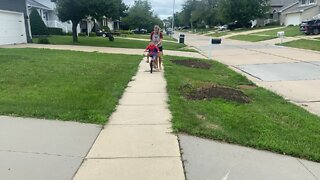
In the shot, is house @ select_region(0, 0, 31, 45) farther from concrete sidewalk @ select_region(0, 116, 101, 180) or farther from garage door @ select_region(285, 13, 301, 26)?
garage door @ select_region(285, 13, 301, 26)

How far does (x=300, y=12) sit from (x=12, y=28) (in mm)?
47327

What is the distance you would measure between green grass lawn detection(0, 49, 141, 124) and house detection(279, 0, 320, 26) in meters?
48.6

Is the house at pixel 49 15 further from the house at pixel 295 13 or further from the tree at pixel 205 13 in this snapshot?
→ the tree at pixel 205 13

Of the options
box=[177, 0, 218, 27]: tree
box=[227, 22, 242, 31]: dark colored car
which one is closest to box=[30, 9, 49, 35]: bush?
box=[227, 22, 242, 31]: dark colored car

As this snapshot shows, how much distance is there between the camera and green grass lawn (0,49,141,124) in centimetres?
635

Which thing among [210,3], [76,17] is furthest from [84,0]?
[210,3]

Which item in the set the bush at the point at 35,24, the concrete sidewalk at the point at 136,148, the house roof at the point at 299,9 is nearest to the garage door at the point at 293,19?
the house roof at the point at 299,9

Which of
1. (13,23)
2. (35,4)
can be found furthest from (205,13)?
(13,23)

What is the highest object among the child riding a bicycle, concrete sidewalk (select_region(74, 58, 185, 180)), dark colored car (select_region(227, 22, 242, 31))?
dark colored car (select_region(227, 22, 242, 31))

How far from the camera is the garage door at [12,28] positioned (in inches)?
945

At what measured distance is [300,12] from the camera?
187ft

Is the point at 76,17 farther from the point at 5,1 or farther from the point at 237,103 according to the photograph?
the point at 237,103

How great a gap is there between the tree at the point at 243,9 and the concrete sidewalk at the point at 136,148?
62458 mm

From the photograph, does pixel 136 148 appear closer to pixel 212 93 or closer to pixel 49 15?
pixel 212 93
